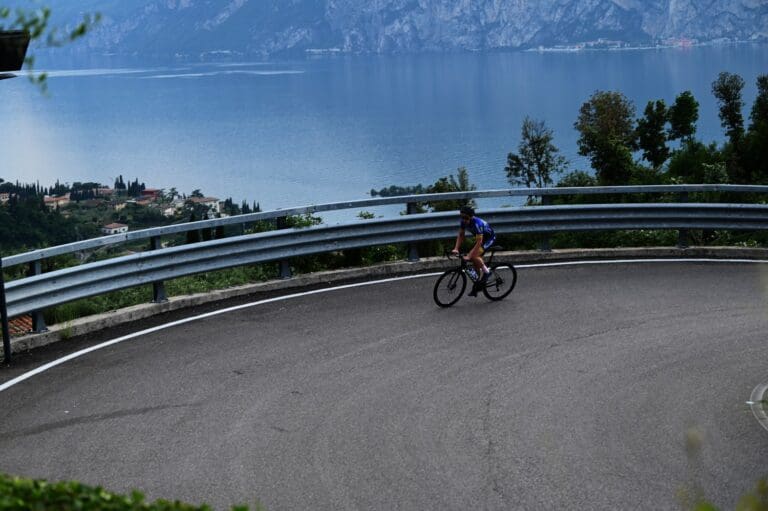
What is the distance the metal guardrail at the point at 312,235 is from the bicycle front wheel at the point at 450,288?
62.9 inches

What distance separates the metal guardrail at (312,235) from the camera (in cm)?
1108

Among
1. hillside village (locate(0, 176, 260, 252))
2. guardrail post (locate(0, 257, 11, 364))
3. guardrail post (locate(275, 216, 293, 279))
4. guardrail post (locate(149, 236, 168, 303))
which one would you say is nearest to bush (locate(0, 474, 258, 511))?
guardrail post (locate(0, 257, 11, 364))

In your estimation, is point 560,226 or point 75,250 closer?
point 75,250

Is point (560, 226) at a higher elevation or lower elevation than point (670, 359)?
higher

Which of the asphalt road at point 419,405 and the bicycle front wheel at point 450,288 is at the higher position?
the bicycle front wheel at point 450,288

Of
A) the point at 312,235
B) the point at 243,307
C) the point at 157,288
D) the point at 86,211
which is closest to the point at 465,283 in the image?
the point at 312,235

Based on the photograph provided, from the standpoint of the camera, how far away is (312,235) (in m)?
13.7

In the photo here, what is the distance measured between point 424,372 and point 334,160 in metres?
159

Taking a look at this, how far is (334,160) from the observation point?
6609 inches

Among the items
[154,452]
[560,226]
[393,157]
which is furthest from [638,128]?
[154,452]

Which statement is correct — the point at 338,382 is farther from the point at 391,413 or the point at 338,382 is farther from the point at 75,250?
the point at 75,250

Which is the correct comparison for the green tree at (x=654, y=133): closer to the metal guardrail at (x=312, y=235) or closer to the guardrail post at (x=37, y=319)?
the metal guardrail at (x=312, y=235)

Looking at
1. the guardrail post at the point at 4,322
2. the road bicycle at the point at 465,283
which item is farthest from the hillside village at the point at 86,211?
the guardrail post at the point at 4,322

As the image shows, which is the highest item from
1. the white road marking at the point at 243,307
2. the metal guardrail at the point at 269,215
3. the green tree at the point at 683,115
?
the green tree at the point at 683,115
